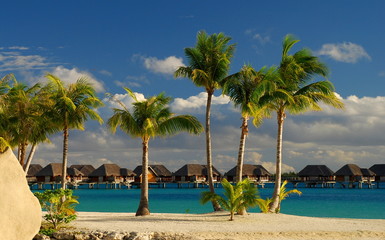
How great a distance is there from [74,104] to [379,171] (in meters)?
80.6

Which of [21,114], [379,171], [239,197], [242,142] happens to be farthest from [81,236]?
[379,171]

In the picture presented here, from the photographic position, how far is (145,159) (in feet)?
78.7

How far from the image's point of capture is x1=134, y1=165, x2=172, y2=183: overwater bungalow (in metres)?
94.5

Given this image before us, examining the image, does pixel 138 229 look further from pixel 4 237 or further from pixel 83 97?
pixel 83 97

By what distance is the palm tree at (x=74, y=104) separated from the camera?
24.6m

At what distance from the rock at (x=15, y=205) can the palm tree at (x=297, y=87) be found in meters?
14.5

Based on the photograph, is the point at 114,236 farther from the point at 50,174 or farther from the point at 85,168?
the point at 85,168

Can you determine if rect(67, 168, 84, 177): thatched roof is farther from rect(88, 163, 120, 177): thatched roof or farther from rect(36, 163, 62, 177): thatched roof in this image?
rect(36, 163, 62, 177): thatched roof

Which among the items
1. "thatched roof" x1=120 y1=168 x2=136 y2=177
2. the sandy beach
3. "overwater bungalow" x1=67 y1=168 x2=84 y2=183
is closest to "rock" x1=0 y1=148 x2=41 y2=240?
the sandy beach

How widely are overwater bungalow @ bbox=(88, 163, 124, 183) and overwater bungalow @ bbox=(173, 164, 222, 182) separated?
11.2 metres

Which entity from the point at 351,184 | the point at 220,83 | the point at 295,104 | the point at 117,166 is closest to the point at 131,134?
the point at 220,83

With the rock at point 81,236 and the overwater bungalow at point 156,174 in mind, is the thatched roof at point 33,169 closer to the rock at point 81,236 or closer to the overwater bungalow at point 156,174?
the overwater bungalow at point 156,174

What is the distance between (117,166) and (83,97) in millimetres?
71121

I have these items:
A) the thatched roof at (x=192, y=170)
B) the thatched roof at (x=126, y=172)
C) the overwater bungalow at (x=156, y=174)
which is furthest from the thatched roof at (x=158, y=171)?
the thatched roof at (x=192, y=170)
